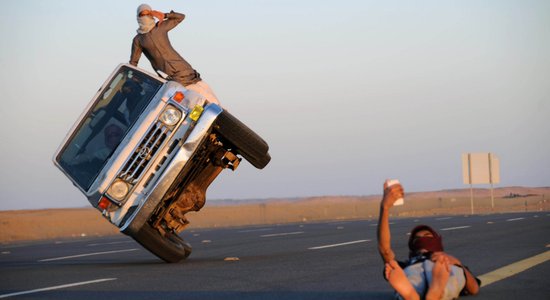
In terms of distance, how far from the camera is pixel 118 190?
42.2 ft

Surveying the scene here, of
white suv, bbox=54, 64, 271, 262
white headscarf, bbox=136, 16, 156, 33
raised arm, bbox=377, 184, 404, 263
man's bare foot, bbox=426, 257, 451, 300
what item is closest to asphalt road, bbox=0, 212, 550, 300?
white suv, bbox=54, 64, 271, 262

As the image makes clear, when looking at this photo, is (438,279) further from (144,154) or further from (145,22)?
(145,22)

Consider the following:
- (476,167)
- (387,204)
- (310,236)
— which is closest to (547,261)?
(387,204)

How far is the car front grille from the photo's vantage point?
12914 mm

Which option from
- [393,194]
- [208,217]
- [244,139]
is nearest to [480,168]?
[208,217]

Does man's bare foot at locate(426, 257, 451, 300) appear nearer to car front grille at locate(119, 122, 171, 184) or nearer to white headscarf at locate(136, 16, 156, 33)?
car front grille at locate(119, 122, 171, 184)

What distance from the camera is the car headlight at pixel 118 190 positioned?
12.8 meters

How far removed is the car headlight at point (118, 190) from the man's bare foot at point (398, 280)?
5.97 meters

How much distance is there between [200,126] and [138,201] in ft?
4.01

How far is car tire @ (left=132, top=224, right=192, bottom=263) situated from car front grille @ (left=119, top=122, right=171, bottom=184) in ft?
2.51

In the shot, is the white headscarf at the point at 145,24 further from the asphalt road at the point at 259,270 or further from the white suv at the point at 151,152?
the asphalt road at the point at 259,270

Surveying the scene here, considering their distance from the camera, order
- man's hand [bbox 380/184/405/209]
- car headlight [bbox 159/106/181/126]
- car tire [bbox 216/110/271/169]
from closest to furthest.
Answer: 1. man's hand [bbox 380/184/405/209]
2. car headlight [bbox 159/106/181/126]
3. car tire [bbox 216/110/271/169]

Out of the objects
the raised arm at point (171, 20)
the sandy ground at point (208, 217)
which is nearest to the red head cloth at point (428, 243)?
the raised arm at point (171, 20)

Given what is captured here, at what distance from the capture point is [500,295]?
344 inches
